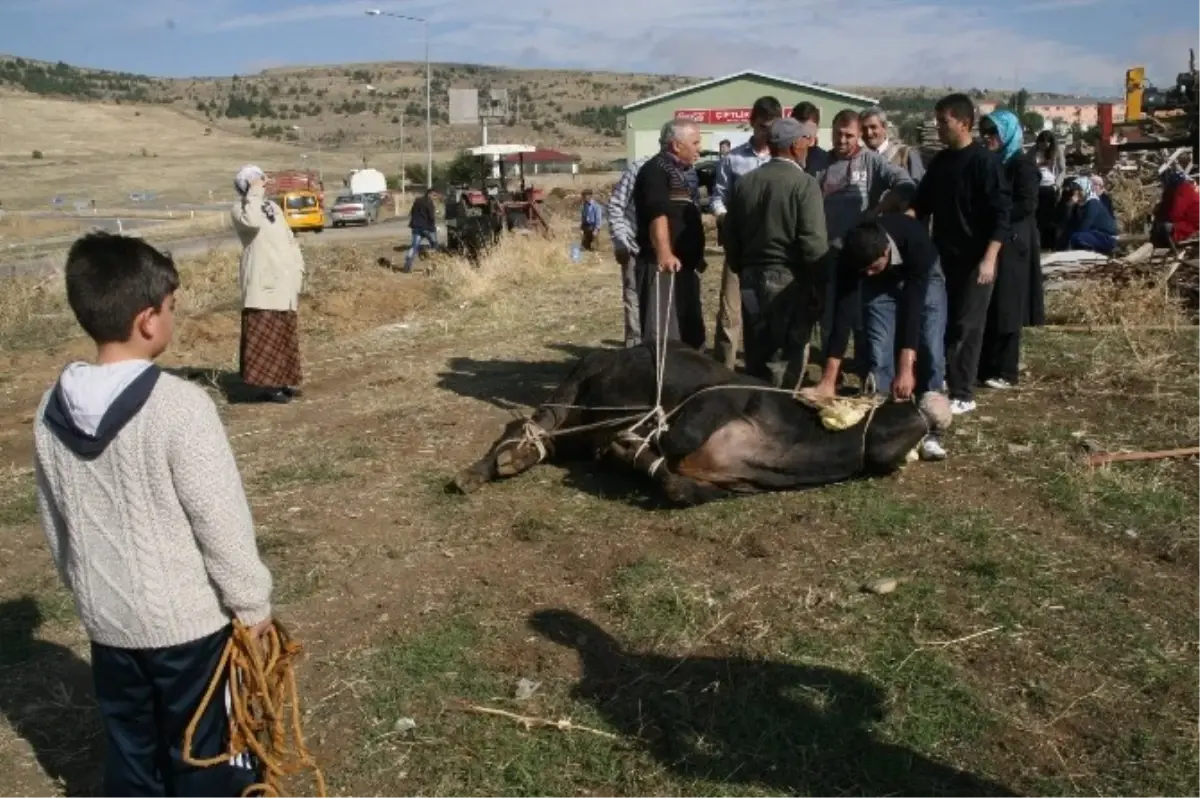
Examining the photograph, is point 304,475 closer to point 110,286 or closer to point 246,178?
point 246,178

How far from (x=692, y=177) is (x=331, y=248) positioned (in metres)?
17.9

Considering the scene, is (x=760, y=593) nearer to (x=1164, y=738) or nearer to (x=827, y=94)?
(x=1164, y=738)

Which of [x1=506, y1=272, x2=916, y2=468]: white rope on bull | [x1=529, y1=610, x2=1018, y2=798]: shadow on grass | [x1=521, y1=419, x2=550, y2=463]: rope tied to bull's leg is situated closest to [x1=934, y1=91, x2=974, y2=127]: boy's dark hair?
[x1=506, y1=272, x2=916, y2=468]: white rope on bull

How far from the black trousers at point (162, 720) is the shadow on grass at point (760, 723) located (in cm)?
127

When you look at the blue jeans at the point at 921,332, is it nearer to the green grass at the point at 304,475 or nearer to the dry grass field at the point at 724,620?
the dry grass field at the point at 724,620

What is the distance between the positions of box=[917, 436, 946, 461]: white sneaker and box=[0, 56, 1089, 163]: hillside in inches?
3037

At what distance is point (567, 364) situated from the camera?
8828mm

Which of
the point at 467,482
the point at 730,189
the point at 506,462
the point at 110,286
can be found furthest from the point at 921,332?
the point at 110,286

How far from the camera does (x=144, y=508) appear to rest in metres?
2.49

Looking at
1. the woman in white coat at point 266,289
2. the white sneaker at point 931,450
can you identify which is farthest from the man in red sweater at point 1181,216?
the woman in white coat at point 266,289

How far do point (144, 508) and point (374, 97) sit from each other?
11822cm

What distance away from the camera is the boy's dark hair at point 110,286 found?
8.09ft

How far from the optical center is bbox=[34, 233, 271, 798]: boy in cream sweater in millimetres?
2441

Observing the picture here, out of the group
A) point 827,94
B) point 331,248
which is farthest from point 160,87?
point 331,248
